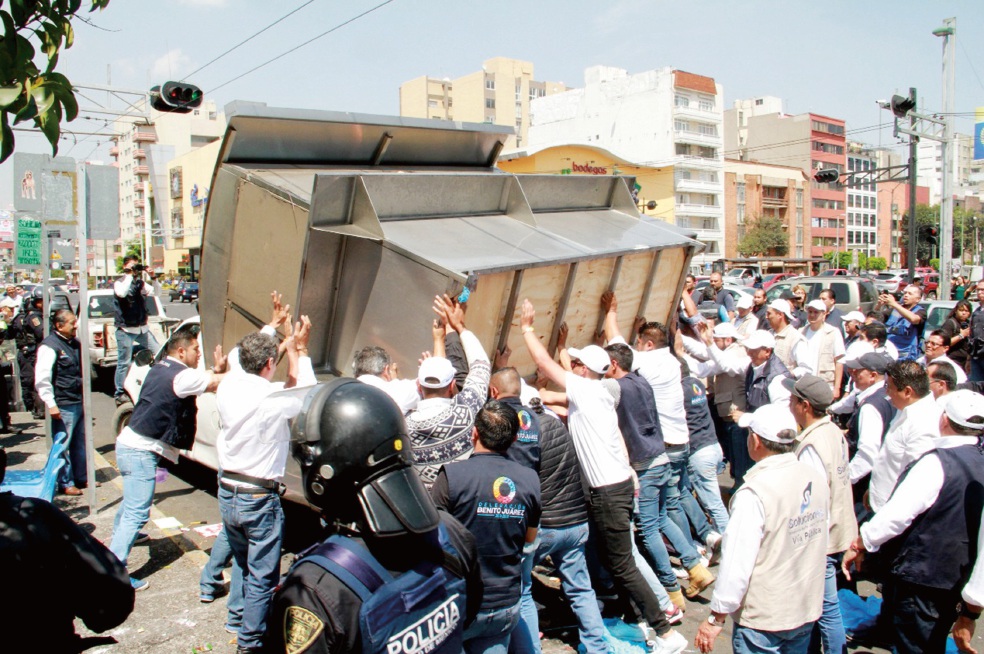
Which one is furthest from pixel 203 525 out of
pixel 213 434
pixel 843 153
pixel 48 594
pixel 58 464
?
pixel 843 153

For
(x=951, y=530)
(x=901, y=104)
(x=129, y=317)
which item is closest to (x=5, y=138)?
(x=951, y=530)

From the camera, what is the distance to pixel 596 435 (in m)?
4.59

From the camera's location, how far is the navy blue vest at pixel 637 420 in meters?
5.14

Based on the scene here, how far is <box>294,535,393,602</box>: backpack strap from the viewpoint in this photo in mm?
1796

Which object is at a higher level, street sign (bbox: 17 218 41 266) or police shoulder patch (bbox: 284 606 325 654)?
street sign (bbox: 17 218 41 266)

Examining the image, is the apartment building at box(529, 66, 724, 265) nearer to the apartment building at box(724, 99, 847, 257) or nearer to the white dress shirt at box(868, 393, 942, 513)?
the apartment building at box(724, 99, 847, 257)

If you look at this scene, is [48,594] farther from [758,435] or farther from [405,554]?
[758,435]

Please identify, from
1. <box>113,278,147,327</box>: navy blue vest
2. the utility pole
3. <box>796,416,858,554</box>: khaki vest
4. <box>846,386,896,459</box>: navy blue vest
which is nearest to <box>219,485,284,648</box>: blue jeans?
<box>796,416,858,554</box>: khaki vest

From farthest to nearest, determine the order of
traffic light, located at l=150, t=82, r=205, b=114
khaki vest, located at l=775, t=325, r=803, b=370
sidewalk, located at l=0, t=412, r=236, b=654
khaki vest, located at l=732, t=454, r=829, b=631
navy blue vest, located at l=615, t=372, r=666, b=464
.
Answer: traffic light, located at l=150, t=82, r=205, b=114, khaki vest, located at l=775, t=325, r=803, b=370, navy blue vest, located at l=615, t=372, r=666, b=464, sidewalk, located at l=0, t=412, r=236, b=654, khaki vest, located at l=732, t=454, r=829, b=631

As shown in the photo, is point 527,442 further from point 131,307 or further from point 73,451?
point 131,307

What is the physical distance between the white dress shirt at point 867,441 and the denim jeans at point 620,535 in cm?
178

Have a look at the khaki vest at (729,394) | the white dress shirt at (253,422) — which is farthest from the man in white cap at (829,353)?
the white dress shirt at (253,422)

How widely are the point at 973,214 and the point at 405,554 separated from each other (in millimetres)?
103213

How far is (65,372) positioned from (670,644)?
6172 millimetres
